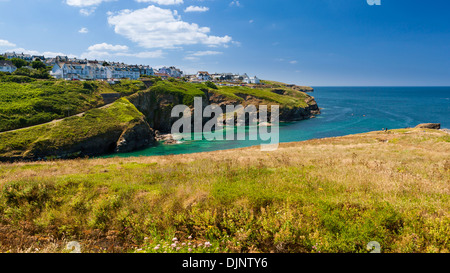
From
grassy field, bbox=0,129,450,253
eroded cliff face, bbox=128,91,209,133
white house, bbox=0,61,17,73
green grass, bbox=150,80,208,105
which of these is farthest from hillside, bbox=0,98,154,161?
white house, bbox=0,61,17,73

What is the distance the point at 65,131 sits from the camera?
5138 centimetres

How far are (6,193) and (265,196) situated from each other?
9.94 metres

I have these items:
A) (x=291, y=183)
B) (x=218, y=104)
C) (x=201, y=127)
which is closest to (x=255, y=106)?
(x=218, y=104)

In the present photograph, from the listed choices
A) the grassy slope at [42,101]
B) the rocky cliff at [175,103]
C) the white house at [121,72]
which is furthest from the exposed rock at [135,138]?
the white house at [121,72]

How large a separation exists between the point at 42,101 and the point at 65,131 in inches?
674

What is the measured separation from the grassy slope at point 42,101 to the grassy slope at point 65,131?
4446mm

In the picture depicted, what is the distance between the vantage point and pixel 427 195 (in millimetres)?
6902

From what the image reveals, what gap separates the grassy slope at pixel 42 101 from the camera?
51812 mm

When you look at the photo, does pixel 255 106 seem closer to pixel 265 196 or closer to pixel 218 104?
pixel 218 104

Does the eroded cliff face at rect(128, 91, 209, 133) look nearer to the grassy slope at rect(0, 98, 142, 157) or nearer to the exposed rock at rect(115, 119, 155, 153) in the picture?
the grassy slope at rect(0, 98, 142, 157)

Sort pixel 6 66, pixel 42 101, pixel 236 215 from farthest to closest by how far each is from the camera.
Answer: pixel 6 66
pixel 42 101
pixel 236 215

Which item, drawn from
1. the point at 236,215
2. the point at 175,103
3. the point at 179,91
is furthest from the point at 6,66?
the point at 236,215

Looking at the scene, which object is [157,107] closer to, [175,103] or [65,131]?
[175,103]

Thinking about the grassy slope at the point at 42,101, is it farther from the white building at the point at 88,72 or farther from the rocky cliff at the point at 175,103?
the white building at the point at 88,72
